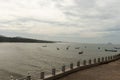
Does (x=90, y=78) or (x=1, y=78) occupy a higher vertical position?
(x=90, y=78)


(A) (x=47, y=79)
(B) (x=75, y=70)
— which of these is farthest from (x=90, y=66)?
(A) (x=47, y=79)

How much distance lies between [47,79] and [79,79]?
12.6 feet

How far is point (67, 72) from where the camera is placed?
25078 millimetres

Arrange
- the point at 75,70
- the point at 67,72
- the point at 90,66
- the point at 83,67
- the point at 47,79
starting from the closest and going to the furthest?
the point at 47,79 < the point at 67,72 < the point at 75,70 < the point at 83,67 < the point at 90,66

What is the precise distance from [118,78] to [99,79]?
2.57 meters

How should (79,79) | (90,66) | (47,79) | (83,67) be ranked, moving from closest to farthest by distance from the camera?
(47,79) → (79,79) → (83,67) → (90,66)

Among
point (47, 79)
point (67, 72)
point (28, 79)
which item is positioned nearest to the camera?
point (28, 79)

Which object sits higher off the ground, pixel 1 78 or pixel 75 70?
pixel 75 70

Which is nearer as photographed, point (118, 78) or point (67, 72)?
point (118, 78)

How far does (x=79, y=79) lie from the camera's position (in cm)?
2203

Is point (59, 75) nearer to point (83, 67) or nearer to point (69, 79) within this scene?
point (69, 79)

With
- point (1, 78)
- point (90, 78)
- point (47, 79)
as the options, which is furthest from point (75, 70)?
point (1, 78)

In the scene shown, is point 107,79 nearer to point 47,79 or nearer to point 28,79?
point 47,79

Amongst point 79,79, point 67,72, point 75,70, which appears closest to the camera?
point 79,79
